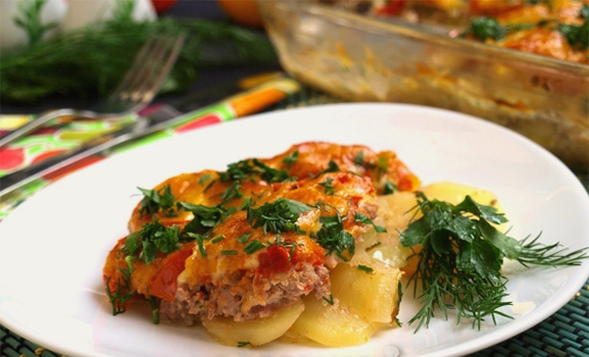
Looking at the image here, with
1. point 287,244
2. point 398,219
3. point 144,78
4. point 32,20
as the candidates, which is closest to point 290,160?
point 398,219

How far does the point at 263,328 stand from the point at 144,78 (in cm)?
274

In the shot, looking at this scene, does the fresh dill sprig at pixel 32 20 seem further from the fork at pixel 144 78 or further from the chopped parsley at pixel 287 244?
the chopped parsley at pixel 287 244

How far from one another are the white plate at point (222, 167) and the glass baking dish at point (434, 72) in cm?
38

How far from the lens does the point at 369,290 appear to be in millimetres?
2201

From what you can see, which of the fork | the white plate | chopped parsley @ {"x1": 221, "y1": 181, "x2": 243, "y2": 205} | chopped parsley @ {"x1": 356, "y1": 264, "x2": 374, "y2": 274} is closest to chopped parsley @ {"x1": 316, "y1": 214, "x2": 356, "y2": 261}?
chopped parsley @ {"x1": 356, "y1": 264, "x2": 374, "y2": 274}

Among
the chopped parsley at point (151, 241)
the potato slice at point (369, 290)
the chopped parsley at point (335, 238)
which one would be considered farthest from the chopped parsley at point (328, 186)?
the chopped parsley at point (151, 241)

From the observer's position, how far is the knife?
3279 millimetres

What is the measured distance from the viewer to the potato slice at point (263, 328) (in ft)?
6.89

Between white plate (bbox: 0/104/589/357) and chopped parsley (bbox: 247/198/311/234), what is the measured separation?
13.8 inches

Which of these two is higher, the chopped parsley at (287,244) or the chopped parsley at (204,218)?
the chopped parsley at (287,244)

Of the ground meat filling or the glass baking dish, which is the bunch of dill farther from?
the ground meat filling

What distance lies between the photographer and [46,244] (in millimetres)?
2676

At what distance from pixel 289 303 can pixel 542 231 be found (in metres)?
1.02

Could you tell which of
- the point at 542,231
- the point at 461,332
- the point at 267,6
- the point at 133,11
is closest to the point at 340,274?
the point at 461,332
